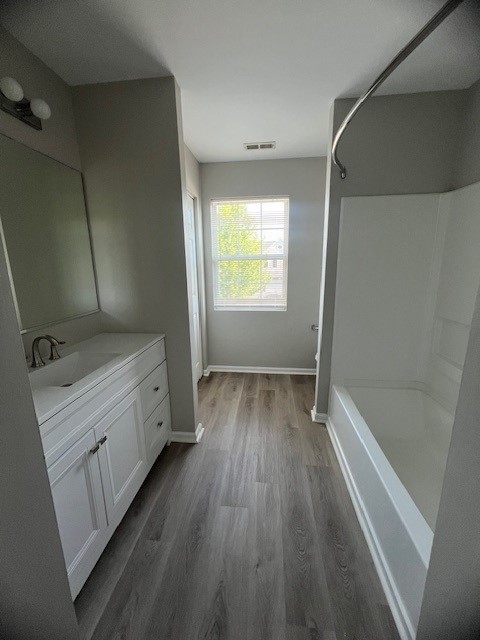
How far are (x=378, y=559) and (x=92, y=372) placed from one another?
1.62 meters

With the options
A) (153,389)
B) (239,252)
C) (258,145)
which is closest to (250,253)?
(239,252)

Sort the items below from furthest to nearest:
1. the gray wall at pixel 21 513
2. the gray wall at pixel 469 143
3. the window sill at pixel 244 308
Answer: the window sill at pixel 244 308 → the gray wall at pixel 469 143 → the gray wall at pixel 21 513

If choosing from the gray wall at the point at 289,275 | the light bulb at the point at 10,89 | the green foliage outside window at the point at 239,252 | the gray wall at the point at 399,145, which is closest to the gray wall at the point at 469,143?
the gray wall at the point at 399,145

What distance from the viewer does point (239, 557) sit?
128 centimetres

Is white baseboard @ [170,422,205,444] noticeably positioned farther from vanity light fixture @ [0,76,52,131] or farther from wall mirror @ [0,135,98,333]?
vanity light fixture @ [0,76,52,131]

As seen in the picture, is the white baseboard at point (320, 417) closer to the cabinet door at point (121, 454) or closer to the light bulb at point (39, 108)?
the cabinet door at point (121, 454)

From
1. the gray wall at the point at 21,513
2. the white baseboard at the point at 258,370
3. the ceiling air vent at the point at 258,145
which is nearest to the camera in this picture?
the gray wall at the point at 21,513

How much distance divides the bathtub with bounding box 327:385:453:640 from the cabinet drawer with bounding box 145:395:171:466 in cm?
129

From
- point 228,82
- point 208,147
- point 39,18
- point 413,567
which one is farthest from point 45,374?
point 208,147

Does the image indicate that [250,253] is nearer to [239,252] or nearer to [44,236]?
[239,252]

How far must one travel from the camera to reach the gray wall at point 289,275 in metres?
2.87

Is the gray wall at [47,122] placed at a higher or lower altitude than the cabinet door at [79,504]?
higher

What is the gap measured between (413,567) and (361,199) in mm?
1999

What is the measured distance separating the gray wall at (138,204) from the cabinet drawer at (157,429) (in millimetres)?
209
